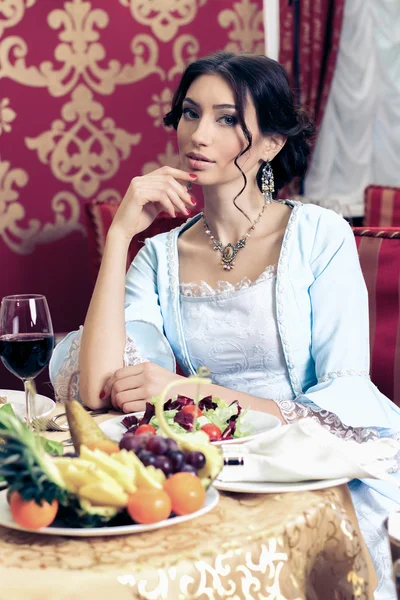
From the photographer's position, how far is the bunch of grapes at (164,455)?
37.8 inches

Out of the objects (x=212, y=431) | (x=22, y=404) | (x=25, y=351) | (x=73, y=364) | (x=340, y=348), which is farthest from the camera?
(x=73, y=364)

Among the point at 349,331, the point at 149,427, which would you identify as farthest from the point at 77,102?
the point at 149,427

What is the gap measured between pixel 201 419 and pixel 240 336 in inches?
29.0

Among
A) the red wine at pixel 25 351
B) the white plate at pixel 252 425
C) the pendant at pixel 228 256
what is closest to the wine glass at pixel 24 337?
the red wine at pixel 25 351

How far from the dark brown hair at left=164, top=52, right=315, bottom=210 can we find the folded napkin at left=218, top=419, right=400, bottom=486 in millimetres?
978

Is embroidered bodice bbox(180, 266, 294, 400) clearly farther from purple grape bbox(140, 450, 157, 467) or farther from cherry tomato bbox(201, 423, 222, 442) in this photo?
purple grape bbox(140, 450, 157, 467)

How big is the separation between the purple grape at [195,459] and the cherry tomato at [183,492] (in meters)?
0.02

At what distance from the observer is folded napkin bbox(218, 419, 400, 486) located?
1119 mm

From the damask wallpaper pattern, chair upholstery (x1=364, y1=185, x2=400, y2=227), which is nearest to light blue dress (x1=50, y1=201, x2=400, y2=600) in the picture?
chair upholstery (x1=364, y1=185, x2=400, y2=227)

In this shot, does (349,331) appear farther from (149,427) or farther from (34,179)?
(34,179)

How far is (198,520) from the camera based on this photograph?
101cm

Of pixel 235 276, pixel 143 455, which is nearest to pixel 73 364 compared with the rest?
pixel 235 276

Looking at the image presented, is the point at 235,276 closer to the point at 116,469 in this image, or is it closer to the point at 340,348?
the point at 340,348

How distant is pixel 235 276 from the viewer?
6.84 ft
